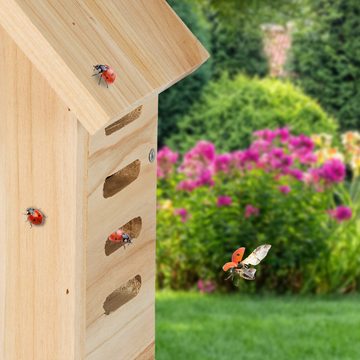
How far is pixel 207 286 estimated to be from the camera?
5.84m

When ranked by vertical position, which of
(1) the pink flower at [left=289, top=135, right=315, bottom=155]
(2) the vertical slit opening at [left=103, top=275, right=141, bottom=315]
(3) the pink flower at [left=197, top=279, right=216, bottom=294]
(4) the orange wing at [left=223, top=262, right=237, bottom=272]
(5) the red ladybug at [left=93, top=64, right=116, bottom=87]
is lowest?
(3) the pink flower at [left=197, top=279, right=216, bottom=294]

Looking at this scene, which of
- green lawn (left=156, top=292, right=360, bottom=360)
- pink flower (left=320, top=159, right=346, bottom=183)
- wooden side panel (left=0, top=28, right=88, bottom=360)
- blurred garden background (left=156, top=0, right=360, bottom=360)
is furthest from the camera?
pink flower (left=320, top=159, right=346, bottom=183)

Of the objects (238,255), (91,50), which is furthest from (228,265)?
(91,50)

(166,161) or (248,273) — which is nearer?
(248,273)

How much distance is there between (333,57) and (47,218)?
9519mm

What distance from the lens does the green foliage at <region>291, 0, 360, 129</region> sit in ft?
34.8

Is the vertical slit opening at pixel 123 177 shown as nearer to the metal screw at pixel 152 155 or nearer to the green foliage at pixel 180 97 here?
the metal screw at pixel 152 155

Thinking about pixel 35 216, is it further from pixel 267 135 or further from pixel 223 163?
pixel 267 135

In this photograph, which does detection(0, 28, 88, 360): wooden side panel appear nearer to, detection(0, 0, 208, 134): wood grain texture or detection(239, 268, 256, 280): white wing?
detection(0, 0, 208, 134): wood grain texture

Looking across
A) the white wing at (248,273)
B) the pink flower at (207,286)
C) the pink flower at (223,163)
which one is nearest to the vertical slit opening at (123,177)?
the white wing at (248,273)

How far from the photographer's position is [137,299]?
1.77m

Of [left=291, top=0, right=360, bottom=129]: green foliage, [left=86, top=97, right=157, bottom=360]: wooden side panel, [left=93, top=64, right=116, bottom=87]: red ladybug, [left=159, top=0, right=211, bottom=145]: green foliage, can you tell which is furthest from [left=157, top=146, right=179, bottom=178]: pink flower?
[left=291, top=0, right=360, bottom=129]: green foliage

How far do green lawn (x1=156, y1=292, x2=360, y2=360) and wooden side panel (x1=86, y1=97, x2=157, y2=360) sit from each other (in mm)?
2565

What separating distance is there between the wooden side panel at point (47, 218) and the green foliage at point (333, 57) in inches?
366
